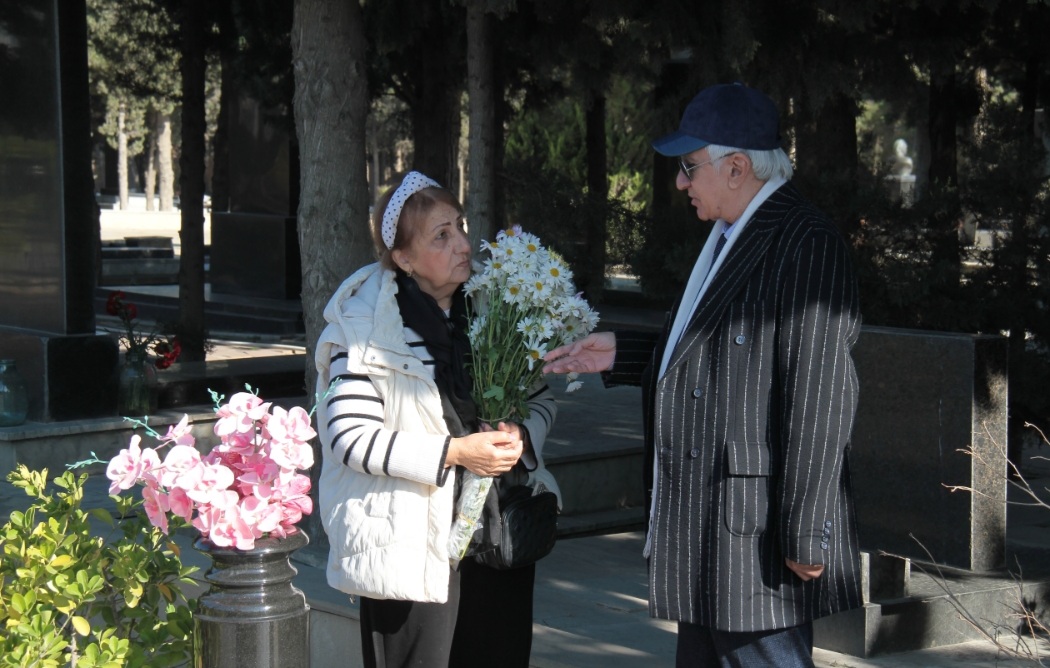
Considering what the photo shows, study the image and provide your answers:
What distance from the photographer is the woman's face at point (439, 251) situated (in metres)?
3.03

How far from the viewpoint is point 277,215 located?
58.7ft

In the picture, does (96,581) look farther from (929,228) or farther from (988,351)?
(929,228)

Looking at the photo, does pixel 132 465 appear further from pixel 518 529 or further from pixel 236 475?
pixel 518 529

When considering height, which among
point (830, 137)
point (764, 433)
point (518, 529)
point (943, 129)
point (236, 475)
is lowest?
point (518, 529)

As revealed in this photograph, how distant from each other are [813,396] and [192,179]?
879 centimetres

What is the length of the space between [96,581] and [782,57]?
4.33m

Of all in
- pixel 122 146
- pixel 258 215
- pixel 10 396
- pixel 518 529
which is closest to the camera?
pixel 518 529

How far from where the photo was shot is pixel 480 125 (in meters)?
7.70

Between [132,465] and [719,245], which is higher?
[719,245]

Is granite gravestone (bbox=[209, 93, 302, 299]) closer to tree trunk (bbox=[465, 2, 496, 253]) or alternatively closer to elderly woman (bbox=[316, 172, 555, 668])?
tree trunk (bbox=[465, 2, 496, 253])

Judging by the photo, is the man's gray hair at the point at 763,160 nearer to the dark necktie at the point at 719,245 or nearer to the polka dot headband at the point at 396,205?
the dark necktie at the point at 719,245

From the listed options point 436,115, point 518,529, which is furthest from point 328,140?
point 436,115

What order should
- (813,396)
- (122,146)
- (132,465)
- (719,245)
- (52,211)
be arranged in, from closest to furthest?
(813,396) → (719,245) → (132,465) → (52,211) → (122,146)

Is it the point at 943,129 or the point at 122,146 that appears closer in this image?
A: the point at 943,129
